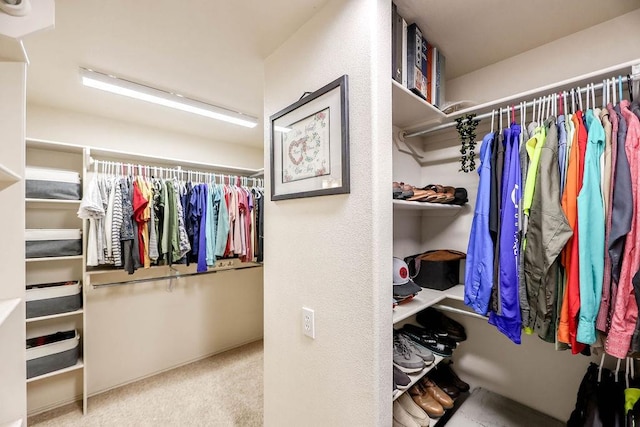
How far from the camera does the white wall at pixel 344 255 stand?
0.96 meters

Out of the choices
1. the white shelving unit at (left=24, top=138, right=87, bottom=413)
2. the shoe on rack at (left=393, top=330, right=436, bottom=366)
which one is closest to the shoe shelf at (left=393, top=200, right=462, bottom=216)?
the shoe on rack at (left=393, top=330, right=436, bottom=366)

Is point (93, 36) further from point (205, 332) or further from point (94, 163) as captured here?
point (205, 332)

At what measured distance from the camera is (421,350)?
4.46 feet

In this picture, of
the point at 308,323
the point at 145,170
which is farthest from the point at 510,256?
the point at 145,170

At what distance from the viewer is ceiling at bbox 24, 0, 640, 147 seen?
1171 mm

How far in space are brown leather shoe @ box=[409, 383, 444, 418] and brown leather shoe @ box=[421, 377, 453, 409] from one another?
0.06ft

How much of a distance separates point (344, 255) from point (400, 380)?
61 cm

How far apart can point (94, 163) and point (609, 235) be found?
10.4 feet

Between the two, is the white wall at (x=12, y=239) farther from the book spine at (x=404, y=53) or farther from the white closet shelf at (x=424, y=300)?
the book spine at (x=404, y=53)

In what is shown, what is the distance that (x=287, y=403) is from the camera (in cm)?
131

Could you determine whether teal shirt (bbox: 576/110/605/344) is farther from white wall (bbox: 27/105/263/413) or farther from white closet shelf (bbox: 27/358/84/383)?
white closet shelf (bbox: 27/358/84/383)

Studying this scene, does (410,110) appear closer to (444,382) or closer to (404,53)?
(404,53)

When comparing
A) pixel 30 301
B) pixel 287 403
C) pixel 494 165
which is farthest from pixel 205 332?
pixel 494 165

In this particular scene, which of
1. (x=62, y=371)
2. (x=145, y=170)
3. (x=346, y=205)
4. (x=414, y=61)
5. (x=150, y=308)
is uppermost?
(x=414, y=61)
